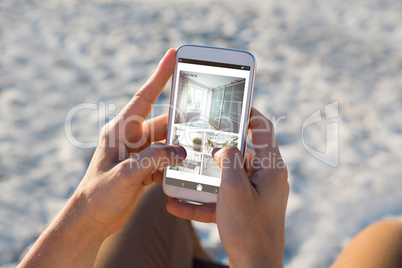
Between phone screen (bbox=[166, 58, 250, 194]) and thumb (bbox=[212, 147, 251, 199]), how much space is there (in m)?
0.19

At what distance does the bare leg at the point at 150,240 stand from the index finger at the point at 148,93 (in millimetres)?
292

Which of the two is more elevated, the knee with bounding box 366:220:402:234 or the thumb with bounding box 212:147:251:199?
the thumb with bounding box 212:147:251:199

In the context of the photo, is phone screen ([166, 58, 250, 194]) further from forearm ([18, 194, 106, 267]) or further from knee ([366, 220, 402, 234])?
knee ([366, 220, 402, 234])

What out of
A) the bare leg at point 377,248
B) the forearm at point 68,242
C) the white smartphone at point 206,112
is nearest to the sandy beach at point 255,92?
the bare leg at point 377,248

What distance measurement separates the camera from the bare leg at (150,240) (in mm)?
912

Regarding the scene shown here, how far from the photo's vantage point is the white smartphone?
101 cm

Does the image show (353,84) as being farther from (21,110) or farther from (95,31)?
(21,110)

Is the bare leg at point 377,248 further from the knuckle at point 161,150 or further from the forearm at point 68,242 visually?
the forearm at point 68,242

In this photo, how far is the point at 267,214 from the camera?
2.66ft

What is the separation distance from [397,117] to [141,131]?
150cm

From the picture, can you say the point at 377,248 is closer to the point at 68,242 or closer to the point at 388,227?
the point at 388,227

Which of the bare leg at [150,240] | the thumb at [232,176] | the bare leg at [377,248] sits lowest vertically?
the bare leg at [150,240]

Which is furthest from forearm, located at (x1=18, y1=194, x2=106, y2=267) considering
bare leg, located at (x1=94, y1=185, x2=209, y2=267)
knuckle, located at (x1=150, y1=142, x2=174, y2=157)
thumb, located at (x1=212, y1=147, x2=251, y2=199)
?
thumb, located at (x1=212, y1=147, x2=251, y2=199)

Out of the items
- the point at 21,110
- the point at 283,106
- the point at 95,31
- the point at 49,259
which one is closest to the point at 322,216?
the point at 283,106
